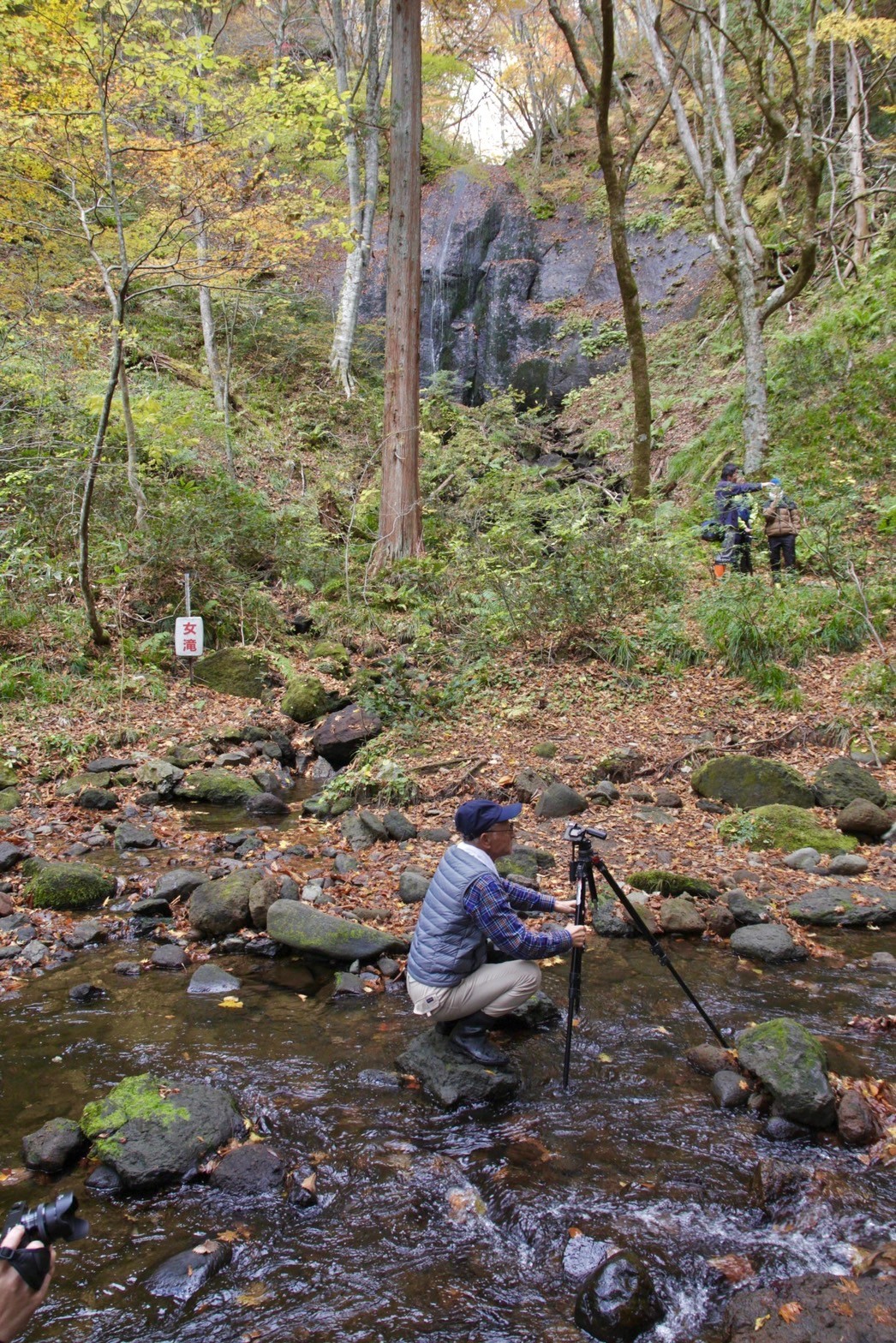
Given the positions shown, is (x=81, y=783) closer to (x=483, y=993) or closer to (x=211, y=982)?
(x=211, y=982)

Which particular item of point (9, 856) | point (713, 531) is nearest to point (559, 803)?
point (9, 856)

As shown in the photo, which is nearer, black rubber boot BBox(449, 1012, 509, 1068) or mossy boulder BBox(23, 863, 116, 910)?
black rubber boot BBox(449, 1012, 509, 1068)

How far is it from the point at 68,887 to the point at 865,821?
643 cm

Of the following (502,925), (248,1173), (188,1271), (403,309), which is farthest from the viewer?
(403,309)

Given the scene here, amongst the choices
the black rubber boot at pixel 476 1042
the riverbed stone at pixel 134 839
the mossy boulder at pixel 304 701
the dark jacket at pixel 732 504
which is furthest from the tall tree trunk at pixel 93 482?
the dark jacket at pixel 732 504

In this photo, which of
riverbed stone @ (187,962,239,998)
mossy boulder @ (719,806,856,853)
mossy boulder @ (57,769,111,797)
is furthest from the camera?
mossy boulder @ (57,769,111,797)

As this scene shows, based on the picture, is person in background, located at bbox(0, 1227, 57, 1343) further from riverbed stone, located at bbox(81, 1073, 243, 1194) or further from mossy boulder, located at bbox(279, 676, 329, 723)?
mossy boulder, located at bbox(279, 676, 329, 723)

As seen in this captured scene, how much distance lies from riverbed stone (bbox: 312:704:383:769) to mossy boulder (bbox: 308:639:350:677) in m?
1.73

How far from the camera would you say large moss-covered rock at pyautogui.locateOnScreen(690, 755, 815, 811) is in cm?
730

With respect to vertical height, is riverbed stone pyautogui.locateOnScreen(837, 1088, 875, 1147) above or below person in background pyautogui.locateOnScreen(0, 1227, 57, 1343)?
below

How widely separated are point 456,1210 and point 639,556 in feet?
28.6

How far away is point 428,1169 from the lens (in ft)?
11.5

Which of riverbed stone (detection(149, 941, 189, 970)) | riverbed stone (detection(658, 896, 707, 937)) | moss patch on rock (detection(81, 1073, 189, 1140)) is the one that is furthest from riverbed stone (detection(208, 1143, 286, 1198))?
riverbed stone (detection(658, 896, 707, 937))

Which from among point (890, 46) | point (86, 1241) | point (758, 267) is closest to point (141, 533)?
point (86, 1241)
